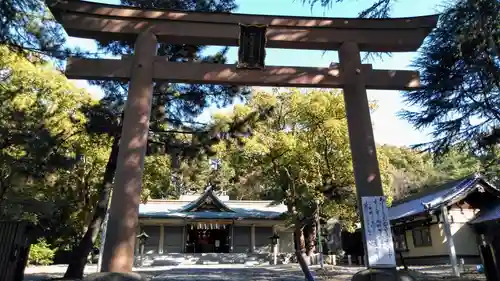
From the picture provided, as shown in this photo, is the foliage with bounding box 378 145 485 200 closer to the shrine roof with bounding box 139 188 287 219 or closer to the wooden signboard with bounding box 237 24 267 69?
the shrine roof with bounding box 139 188 287 219

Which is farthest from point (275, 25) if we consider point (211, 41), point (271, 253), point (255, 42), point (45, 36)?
point (271, 253)

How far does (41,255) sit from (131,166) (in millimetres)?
20322

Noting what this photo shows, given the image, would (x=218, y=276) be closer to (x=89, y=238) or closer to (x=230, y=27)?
(x=89, y=238)

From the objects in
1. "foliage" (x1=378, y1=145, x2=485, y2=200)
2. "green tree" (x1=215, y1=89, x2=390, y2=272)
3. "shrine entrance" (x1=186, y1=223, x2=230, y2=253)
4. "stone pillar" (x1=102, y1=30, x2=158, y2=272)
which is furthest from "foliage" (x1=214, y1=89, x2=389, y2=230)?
"foliage" (x1=378, y1=145, x2=485, y2=200)

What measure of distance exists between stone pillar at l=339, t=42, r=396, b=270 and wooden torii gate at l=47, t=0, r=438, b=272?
2 cm

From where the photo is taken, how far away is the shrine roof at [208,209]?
25.0 m

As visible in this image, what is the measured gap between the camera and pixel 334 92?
1873 centimetres

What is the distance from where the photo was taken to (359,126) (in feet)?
23.6

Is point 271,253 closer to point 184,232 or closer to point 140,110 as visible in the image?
point 184,232

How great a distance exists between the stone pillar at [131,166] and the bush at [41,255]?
1912 centimetres

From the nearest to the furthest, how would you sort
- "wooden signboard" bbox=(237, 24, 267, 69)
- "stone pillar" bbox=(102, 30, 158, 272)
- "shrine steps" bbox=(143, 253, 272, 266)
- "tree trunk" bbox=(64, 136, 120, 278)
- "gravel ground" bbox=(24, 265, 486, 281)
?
"stone pillar" bbox=(102, 30, 158, 272), "wooden signboard" bbox=(237, 24, 267, 69), "tree trunk" bbox=(64, 136, 120, 278), "gravel ground" bbox=(24, 265, 486, 281), "shrine steps" bbox=(143, 253, 272, 266)

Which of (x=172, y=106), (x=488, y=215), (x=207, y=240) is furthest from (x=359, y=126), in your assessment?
(x=207, y=240)

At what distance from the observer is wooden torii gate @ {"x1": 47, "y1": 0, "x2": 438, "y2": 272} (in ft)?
22.5

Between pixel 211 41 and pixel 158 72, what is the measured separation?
1.33 metres
